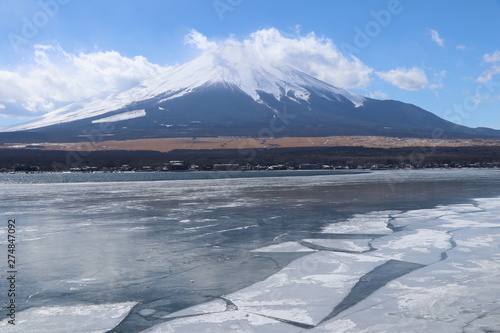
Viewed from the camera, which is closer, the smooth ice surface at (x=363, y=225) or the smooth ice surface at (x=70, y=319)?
the smooth ice surface at (x=70, y=319)

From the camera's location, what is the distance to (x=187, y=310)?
17.2ft

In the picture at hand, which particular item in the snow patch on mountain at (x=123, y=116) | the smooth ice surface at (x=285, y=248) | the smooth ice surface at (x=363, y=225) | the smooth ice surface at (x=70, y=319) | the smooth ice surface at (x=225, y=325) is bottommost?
the smooth ice surface at (x=225, y=325)

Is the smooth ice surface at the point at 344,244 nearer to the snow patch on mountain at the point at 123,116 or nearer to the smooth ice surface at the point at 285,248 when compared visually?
the smooth ice surface at the point at 285,248

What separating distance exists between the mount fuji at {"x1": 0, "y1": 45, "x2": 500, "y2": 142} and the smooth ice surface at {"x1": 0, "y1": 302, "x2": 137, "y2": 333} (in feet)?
312

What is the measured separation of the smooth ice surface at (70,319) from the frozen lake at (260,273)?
20 mm

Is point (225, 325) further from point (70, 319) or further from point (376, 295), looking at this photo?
point (376, 295)

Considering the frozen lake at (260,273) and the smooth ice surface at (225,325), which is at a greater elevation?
the frozen lake at (260,273)

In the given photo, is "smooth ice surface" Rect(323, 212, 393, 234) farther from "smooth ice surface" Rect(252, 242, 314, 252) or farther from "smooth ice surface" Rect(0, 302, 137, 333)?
"smooth ice surface" Rect(0, 302, 137, 333)

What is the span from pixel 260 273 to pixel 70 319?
2.75m

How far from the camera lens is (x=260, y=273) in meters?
6.77

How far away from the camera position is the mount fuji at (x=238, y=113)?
11100cm

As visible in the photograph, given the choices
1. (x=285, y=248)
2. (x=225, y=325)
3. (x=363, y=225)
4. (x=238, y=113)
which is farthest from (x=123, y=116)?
(x=225, y=325)

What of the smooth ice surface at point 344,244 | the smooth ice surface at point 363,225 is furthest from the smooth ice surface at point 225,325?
the smooth ice surface at point 363,225

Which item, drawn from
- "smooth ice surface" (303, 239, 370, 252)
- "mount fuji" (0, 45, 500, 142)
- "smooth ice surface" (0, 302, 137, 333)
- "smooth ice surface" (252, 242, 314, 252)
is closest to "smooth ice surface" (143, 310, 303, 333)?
"smooth ice surface" (0, 302, 137, 333)
